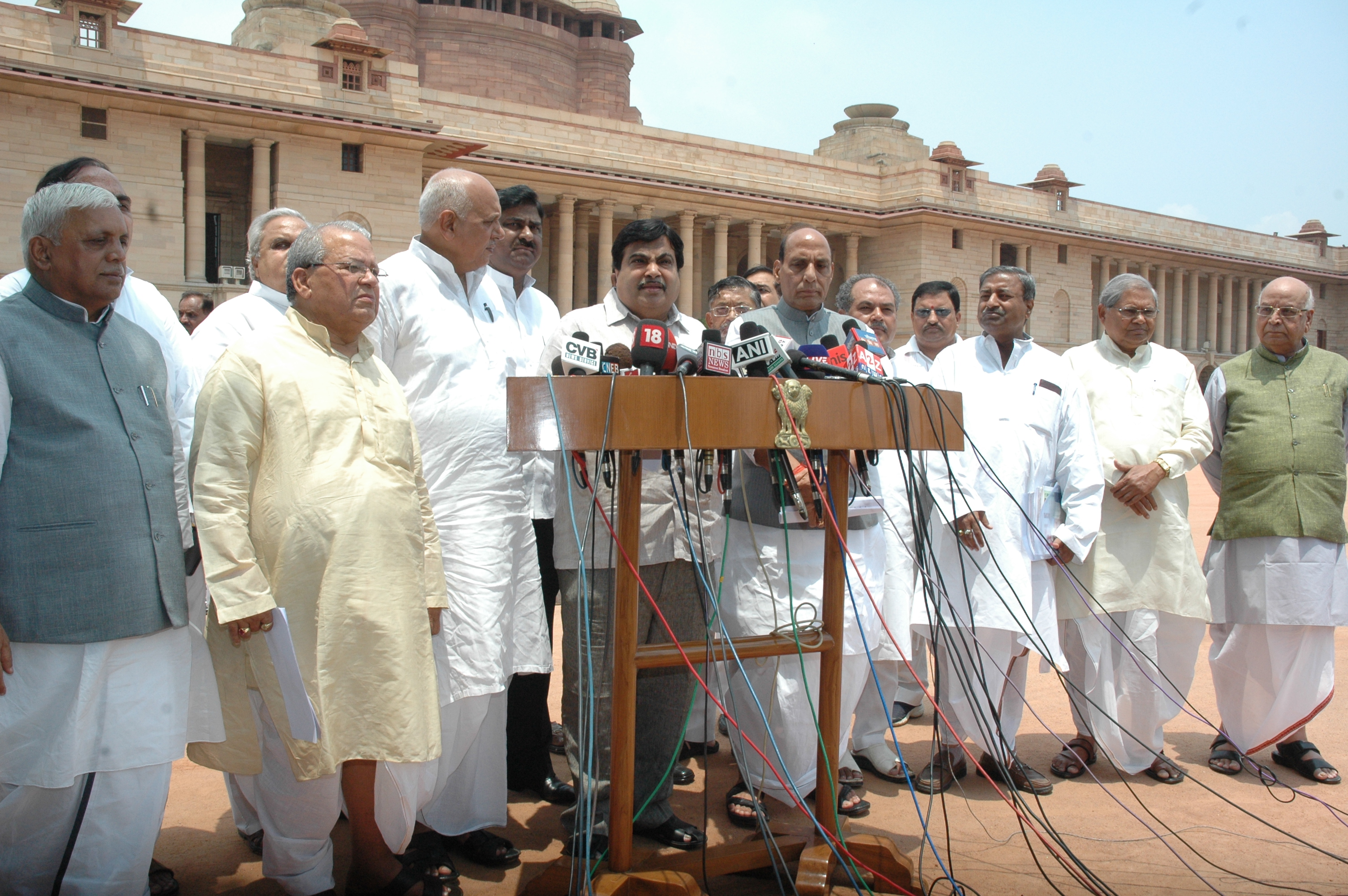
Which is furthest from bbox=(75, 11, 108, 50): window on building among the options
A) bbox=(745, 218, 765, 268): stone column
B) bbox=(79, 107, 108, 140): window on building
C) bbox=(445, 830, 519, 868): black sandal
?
bbox=(445, 830, 519, 868): black sandal

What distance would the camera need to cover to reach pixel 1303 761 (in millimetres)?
4262

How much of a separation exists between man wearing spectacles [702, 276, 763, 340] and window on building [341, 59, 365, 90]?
18.5 m

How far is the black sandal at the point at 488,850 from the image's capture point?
3086 mm

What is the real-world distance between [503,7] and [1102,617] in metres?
35.8

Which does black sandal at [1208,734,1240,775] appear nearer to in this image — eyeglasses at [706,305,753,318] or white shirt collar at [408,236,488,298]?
eyeglasses at [706,305,753,318]

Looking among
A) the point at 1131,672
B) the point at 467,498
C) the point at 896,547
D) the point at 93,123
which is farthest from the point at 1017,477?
the point at 93,123

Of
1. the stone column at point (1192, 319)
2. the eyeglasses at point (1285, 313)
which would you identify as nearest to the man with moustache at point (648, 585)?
the eyeglasses at point (1285, 313)

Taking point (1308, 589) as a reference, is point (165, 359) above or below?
above

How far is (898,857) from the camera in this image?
2762mm

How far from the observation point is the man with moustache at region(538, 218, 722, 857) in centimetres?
314

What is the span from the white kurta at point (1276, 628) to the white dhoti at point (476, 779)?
3.21 meters

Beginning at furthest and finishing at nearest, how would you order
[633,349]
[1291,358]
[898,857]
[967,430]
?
[1291,358] → [967,430] → [898,857] → [633,349]

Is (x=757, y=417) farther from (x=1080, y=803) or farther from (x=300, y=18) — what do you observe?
(x=300, y=18)

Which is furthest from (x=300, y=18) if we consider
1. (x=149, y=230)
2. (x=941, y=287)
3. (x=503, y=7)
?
(x=941, y=287)
